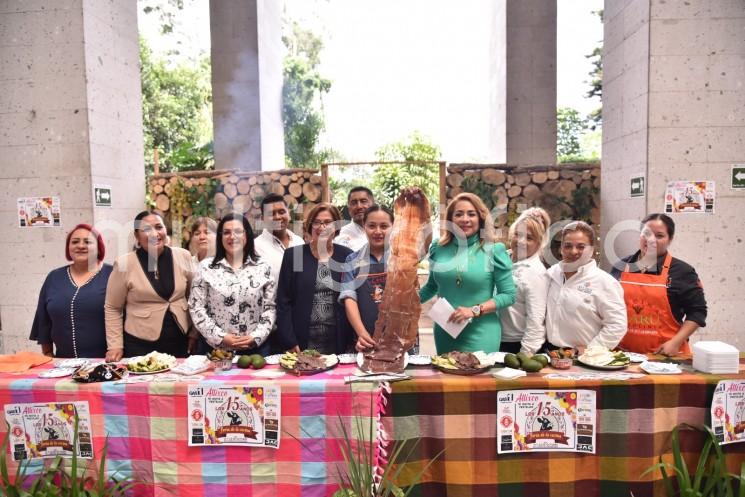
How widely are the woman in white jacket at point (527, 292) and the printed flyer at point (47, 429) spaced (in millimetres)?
2203

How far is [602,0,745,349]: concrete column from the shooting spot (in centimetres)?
380

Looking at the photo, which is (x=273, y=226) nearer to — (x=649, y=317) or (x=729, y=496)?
(x=649, y=317)

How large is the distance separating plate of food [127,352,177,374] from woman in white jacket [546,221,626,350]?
2.04m

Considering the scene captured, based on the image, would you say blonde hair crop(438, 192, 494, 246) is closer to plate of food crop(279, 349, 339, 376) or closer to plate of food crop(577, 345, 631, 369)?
plate of food crop(577, 345, 631, 369)

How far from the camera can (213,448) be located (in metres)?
2.20

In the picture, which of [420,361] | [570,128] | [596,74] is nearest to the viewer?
[420,361]

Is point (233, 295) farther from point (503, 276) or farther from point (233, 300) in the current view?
point (503, 276)

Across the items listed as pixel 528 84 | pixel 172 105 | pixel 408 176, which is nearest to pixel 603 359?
pixel 528 84

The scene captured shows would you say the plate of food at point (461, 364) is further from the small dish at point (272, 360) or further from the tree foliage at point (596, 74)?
the tree foliage at point (596, 74)

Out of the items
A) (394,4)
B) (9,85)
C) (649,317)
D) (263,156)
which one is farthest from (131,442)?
Answer: (394,4)

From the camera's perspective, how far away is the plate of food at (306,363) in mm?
2328

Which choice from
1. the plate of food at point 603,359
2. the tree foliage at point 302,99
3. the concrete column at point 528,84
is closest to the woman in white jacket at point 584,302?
the plate of food at point 603,359

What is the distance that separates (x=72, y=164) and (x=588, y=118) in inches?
944

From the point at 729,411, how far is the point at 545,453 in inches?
31.6
